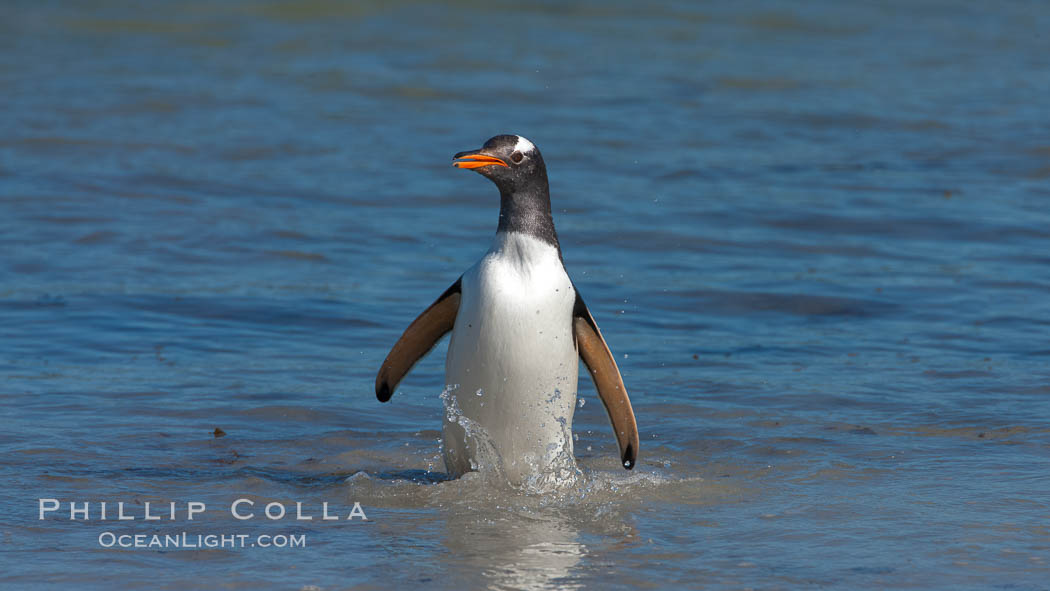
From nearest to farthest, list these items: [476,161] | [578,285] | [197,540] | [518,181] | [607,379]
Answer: [197,540], [476,161], [518,181], [607,379], [578,285]

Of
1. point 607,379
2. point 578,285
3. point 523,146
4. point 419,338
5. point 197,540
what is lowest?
point 197,540

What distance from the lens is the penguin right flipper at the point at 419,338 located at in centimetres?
523

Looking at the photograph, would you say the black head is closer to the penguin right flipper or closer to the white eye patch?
the white eye patch

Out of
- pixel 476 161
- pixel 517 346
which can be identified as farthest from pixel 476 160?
pixel 517 346

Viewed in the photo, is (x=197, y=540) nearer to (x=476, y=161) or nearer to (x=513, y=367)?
(x=513, y=367)

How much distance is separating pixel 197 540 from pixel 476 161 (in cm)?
158

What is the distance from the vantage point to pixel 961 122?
1462 cm

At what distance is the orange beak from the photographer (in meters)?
4.93

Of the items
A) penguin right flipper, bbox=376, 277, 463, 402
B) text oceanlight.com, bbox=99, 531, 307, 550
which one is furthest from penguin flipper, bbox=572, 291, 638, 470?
text oceanlight.com, bbox=99, 531, 307, 550

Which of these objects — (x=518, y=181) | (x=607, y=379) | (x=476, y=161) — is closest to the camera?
(x=476, y=161)

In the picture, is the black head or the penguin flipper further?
the penguin flipper

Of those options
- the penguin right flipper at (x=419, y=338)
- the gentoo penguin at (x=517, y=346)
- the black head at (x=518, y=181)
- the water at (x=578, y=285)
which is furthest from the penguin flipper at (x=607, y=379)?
the penguin right flipper at (x=419, y=338)

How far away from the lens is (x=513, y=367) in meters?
5.09

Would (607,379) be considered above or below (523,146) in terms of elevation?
below
